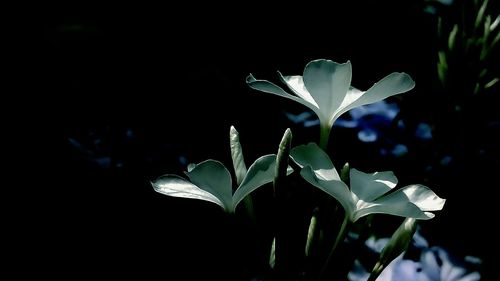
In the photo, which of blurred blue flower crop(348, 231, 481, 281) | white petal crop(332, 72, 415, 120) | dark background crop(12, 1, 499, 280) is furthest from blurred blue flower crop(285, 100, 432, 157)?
white petal crop(332, 72, 415, 120)

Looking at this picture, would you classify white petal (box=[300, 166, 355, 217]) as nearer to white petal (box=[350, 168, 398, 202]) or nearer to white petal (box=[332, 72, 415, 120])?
white petal (box=[350, 168, 398, 202])

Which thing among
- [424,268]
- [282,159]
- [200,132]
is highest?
[282,159]

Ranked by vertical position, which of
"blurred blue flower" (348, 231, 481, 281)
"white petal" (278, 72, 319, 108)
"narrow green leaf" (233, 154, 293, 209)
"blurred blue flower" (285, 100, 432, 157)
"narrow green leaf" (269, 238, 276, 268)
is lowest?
"blurred blue flower" (348, 231, 481, 281)

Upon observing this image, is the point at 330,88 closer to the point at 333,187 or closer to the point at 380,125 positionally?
the point at 333,187

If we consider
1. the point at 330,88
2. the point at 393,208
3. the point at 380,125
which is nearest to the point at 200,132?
the point at 380,125

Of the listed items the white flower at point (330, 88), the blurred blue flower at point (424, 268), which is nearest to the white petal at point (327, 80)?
the white flower at point (330, 88)

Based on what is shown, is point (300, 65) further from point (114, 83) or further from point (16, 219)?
point (16, 219)
